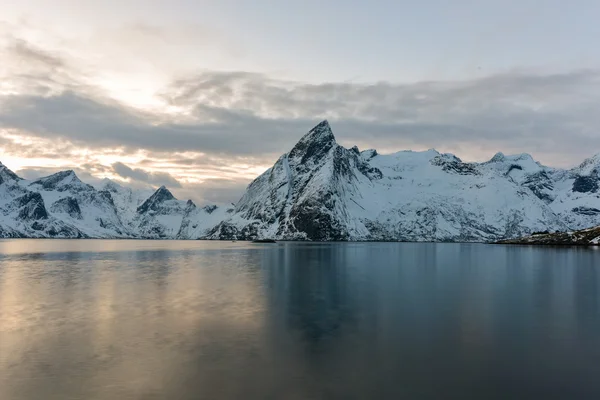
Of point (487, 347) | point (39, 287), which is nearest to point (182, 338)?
point (487, 347)

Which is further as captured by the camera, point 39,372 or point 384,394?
point 39,372

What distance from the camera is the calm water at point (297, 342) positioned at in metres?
29.0

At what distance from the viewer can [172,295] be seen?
68.2 m

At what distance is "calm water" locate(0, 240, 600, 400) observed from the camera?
29.0m

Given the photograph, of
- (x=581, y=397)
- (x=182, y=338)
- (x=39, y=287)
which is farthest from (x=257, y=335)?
(x=39, y=287)

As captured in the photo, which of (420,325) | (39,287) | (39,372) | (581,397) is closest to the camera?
(581,397)

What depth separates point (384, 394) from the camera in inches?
1085

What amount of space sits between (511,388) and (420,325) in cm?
1897

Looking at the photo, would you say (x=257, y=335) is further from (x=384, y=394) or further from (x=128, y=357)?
(x=384, y=394)

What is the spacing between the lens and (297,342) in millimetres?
40531

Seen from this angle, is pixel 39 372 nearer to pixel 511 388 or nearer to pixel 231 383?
pixel 231 383

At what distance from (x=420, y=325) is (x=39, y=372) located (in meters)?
33.0

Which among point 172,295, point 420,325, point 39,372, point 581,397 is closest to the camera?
point 581,397

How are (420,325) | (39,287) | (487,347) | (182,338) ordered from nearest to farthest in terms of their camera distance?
(487,347) < (182,338) < (420,325) < (39,287)
